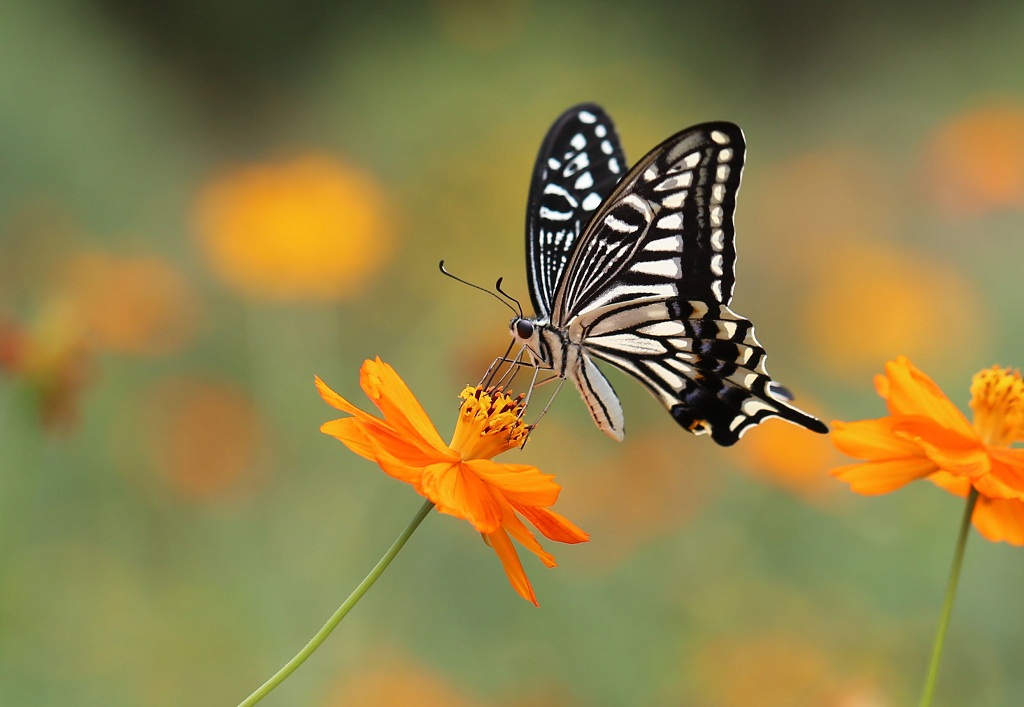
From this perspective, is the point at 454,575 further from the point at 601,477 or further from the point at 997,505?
the point at 997,505

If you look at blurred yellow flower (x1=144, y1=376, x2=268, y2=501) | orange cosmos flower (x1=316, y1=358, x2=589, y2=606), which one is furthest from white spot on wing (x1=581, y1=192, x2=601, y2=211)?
blurred yellow flower (x1=144, y1=376, x2=268, y2=501)

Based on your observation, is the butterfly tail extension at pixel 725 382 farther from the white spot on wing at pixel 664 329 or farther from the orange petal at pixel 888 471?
the orange petal at pixel 888 471

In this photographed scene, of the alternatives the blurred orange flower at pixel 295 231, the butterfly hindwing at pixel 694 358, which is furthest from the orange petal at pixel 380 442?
the blurred orange flower at pixel 295 231

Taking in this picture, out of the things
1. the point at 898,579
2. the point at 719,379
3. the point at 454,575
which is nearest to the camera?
the point at 719,379

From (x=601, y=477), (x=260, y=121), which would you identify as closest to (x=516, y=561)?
(x=601, y=477)

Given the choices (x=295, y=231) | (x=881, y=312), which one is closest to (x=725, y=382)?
(x=295, y=231)

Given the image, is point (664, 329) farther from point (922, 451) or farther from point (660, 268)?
point (922, 451)
